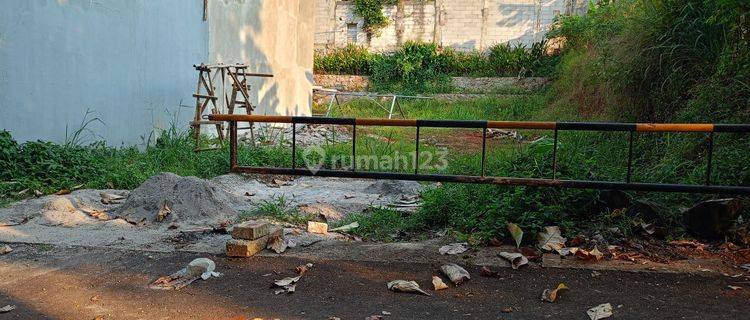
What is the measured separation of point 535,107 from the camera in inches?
638

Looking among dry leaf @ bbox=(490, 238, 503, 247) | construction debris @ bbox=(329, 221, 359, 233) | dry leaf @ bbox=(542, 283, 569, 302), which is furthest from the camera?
construction debris @ bbox=(329, 221, 359, 233)

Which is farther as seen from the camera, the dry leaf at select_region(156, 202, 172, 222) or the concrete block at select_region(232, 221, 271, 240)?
the dry leaf at select_region(156, 202, 172, 222)

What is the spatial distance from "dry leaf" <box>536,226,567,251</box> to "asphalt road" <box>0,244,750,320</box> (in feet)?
1.23

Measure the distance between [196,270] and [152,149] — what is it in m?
5.88

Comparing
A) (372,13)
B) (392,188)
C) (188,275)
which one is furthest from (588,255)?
(372,13)

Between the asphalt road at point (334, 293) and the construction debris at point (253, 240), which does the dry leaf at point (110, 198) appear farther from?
the construction debris at point (253, 240)

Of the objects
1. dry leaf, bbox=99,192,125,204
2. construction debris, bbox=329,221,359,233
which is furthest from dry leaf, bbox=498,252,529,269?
dry leaf, bbox=99,192,125,204

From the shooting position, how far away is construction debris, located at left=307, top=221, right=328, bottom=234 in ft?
16.9

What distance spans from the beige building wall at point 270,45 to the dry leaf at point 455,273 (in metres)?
8.15

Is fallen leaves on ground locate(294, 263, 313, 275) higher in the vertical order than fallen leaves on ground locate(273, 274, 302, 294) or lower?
higher

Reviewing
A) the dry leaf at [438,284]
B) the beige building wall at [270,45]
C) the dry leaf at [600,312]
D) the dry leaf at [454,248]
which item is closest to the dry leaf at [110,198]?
the dry leaf at [454,248]

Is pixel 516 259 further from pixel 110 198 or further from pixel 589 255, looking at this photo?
pixel 110 198

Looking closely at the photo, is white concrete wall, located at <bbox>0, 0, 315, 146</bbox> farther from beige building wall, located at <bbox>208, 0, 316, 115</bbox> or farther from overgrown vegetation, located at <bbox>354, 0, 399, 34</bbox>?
overgrown vegetation, located at <bbox>354, 0, 399, 34</bbox>

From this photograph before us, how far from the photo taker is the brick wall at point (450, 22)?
2159 centimetres
